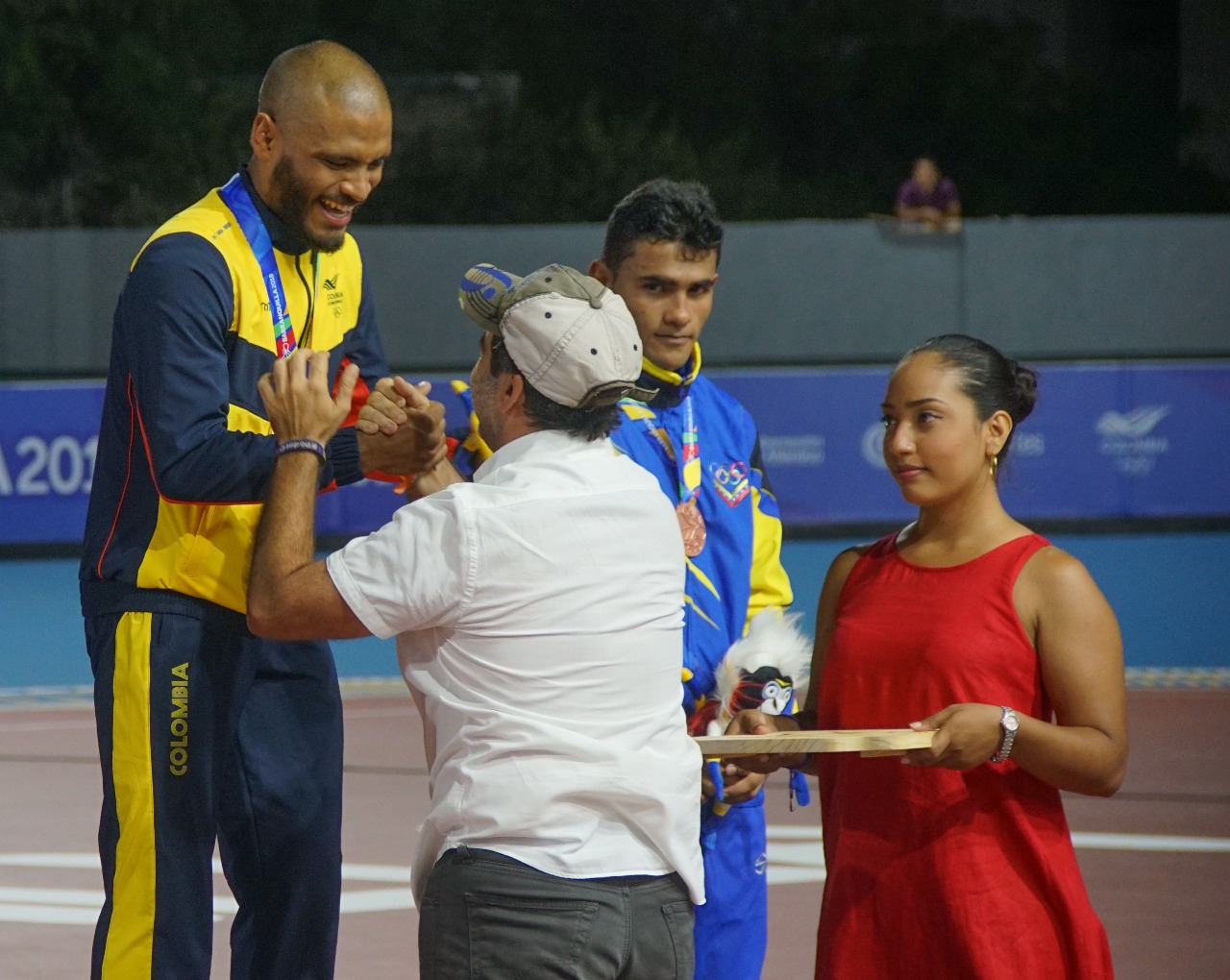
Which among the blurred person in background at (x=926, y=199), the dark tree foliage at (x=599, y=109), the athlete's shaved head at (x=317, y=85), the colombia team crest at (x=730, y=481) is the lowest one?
the colombia team crest at (x=730, y=481)

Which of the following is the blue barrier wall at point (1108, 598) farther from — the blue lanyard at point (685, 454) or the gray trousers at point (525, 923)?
the gray trousers at point (525, 923)

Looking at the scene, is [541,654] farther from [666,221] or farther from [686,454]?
[666,221]

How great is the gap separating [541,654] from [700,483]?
46.5 inches

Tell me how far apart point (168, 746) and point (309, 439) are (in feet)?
2.48

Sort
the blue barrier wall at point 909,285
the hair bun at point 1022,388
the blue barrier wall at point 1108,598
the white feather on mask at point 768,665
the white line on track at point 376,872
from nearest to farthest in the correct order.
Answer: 1. the hair bun at point 1022,388
2. the white feather on mask at point 768,665
3. the white line on track at point 376,872
4. the blue barrier wall at point 1108,598
5. the blue barrier wall at point 909,285

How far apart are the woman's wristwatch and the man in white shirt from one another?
1.61ft

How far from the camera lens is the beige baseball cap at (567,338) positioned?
273 centimetres

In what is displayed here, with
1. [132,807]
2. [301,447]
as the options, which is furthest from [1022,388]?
[132,807]

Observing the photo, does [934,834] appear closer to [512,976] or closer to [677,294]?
[512,976]

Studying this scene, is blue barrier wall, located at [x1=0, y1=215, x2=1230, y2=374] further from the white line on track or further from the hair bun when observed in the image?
the hair bun

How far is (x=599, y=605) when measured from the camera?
2701 millimetres

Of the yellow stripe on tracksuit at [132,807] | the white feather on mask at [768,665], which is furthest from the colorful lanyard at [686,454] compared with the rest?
the yellow stripe on tracksuit at [132,807]

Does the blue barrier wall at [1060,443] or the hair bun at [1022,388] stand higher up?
the blue barrier wall at [1060,443]

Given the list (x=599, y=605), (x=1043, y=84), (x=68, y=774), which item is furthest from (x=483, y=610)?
(x=1043, y=84)
